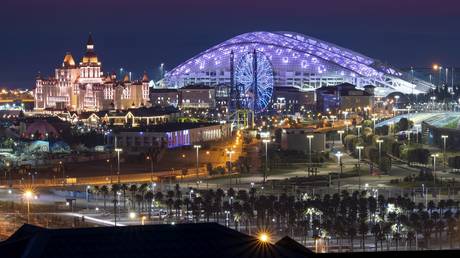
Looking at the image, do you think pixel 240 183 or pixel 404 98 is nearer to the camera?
pixel 240 183

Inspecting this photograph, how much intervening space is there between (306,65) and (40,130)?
96.7ft

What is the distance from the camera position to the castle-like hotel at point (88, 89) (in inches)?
2427

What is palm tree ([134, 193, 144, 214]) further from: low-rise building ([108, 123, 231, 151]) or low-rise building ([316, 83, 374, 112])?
low-rise building ([316, 83, 374, 112])

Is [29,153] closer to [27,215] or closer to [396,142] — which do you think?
[396,142]

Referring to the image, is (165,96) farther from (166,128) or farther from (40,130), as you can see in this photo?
(166,128)

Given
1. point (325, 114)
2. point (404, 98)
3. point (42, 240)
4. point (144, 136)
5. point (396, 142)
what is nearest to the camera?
point (42, 240)

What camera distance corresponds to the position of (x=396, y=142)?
37.5 meters

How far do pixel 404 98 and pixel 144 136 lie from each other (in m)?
30.0

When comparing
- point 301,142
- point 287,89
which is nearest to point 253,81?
point 301,142

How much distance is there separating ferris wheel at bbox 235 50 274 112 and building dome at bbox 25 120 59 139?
8.34 metres

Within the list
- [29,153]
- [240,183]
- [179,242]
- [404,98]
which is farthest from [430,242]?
[404,98]

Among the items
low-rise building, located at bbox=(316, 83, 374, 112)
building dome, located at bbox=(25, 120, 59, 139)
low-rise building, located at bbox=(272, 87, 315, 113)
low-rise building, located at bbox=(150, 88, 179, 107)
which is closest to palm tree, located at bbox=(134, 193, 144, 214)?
building dome, located at bbox=(25, 120, 59, 139)

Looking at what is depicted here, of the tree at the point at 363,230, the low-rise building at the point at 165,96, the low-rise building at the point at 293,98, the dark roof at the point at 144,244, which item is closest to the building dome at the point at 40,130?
the low-rise building at the point at 293,98

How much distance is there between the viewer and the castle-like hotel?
61.7 meters
